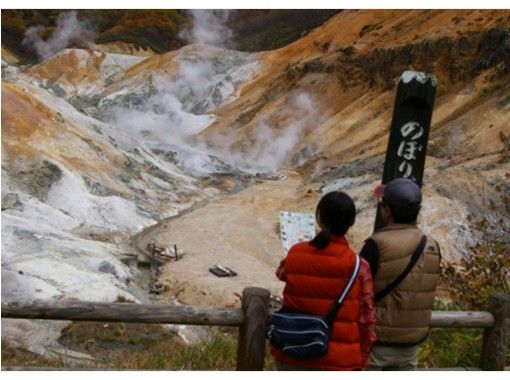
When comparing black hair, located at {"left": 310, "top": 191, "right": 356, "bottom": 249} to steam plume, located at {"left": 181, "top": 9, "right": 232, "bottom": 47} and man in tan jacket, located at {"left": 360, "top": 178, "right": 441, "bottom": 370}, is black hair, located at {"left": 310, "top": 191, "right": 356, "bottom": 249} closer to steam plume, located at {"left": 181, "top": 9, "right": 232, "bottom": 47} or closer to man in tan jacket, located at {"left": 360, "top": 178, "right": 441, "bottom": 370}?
man in tan jacket, located at {"left": 360, "top": 178, "right": 441, "bottom": 370}

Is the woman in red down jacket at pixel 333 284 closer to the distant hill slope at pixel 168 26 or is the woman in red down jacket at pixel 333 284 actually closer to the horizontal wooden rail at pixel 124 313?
the horizontal wooden rail at pixel 124 313

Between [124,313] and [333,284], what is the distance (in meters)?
1.23

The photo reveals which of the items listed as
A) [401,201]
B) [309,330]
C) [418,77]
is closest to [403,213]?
[401,201]

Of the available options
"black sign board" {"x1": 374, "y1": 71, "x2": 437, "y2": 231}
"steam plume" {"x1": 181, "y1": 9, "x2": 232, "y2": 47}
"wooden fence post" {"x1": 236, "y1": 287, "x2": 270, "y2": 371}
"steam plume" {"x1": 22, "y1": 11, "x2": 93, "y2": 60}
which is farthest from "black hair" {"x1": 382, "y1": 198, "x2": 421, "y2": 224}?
"steam plume" {"x1": 181, "y1": 9, "x2": 232, "y2": 47}

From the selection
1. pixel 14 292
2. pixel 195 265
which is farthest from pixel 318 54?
pixel 14 292

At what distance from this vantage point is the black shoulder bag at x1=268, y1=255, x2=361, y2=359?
302 cm

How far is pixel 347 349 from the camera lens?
308 centimetres

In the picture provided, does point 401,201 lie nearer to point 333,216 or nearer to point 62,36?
point 333,216

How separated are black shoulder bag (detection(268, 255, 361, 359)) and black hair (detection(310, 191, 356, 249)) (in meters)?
0.16

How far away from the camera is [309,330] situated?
3021 millimetres

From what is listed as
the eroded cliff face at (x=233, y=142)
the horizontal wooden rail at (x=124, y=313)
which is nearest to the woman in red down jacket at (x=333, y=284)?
the horizontal wooden rail at (x=124, y=313)

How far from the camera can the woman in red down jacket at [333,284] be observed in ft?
9.91

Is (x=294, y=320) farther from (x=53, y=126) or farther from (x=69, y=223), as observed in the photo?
(x=53, y=126)

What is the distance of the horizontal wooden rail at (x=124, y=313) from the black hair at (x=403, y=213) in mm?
985
